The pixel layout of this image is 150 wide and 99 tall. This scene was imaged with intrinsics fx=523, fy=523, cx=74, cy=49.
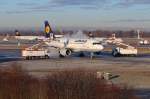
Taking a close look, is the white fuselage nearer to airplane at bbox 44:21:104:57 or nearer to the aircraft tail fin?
airplane at bbox 44:21:104:57

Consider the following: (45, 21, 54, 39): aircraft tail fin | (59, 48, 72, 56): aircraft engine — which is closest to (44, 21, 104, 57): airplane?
(59, 48, 72, 56): aircraft engine

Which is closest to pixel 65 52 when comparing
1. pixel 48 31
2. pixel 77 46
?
pixel 77 46

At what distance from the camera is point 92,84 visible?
3038 centimetres

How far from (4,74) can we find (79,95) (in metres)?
9.99

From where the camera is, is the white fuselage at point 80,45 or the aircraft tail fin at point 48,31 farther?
the aircraft tail fin at point 48,31

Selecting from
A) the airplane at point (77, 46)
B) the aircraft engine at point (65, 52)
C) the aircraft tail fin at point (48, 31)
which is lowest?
the aircraft engine at point (65, 52)

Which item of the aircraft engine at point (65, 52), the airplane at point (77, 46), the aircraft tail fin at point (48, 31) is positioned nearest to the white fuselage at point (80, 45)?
the airplane at point (77, 46)

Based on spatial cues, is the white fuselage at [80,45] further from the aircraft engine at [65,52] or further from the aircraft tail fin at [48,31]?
the aircraft tail fin at [48,31]

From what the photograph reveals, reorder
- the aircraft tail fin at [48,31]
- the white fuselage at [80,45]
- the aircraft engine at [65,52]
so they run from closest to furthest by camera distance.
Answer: the aircraft engine at [65,52] → the white fuselage at [80,45] → the aircraft tail fin at [48,31]

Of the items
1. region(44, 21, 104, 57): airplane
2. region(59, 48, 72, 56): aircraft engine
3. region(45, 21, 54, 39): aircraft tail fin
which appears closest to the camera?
region(59, 48, 72, 56): aircraft engine

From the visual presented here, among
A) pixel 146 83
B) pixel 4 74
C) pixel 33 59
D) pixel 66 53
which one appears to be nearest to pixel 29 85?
pixel 4 74

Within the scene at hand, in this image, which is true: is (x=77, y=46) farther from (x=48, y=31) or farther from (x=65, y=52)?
(x=48, y=31)

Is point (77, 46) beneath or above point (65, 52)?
above

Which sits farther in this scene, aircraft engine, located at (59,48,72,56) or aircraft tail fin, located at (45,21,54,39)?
aircraft tail fin, located at (45,21,54,39)
